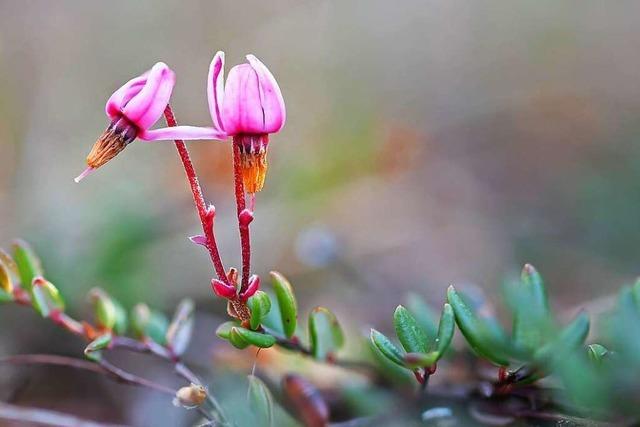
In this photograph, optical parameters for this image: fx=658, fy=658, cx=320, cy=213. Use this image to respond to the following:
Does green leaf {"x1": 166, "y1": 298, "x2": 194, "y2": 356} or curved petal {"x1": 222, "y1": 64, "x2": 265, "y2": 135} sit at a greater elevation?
curved petal {"x1": 222, "y1": 64, "x2": 265, "y2": 135}

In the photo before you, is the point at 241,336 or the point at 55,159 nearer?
the point at 241,336

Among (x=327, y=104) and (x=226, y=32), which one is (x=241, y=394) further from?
(x=226, y=32)

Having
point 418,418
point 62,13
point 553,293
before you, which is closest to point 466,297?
point 418,418

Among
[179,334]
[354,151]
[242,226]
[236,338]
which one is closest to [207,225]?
[242,226]

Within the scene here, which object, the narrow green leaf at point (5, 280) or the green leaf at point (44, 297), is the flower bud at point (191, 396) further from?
the narrow green leaf at point (5, 280)

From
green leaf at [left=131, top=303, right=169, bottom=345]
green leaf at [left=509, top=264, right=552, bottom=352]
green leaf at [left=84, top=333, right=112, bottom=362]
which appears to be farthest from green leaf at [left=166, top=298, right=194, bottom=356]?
green leaf at [left=509, top=264, right=552, bottom=352]

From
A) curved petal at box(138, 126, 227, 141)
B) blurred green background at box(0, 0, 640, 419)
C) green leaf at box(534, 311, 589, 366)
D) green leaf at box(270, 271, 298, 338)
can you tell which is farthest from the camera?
blurred green background at box(0, 0, 640, 419)

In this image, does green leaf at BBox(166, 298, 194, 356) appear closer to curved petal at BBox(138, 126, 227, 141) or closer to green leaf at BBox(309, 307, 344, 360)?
green leaf at BBox(309, 307, 344, 360)
